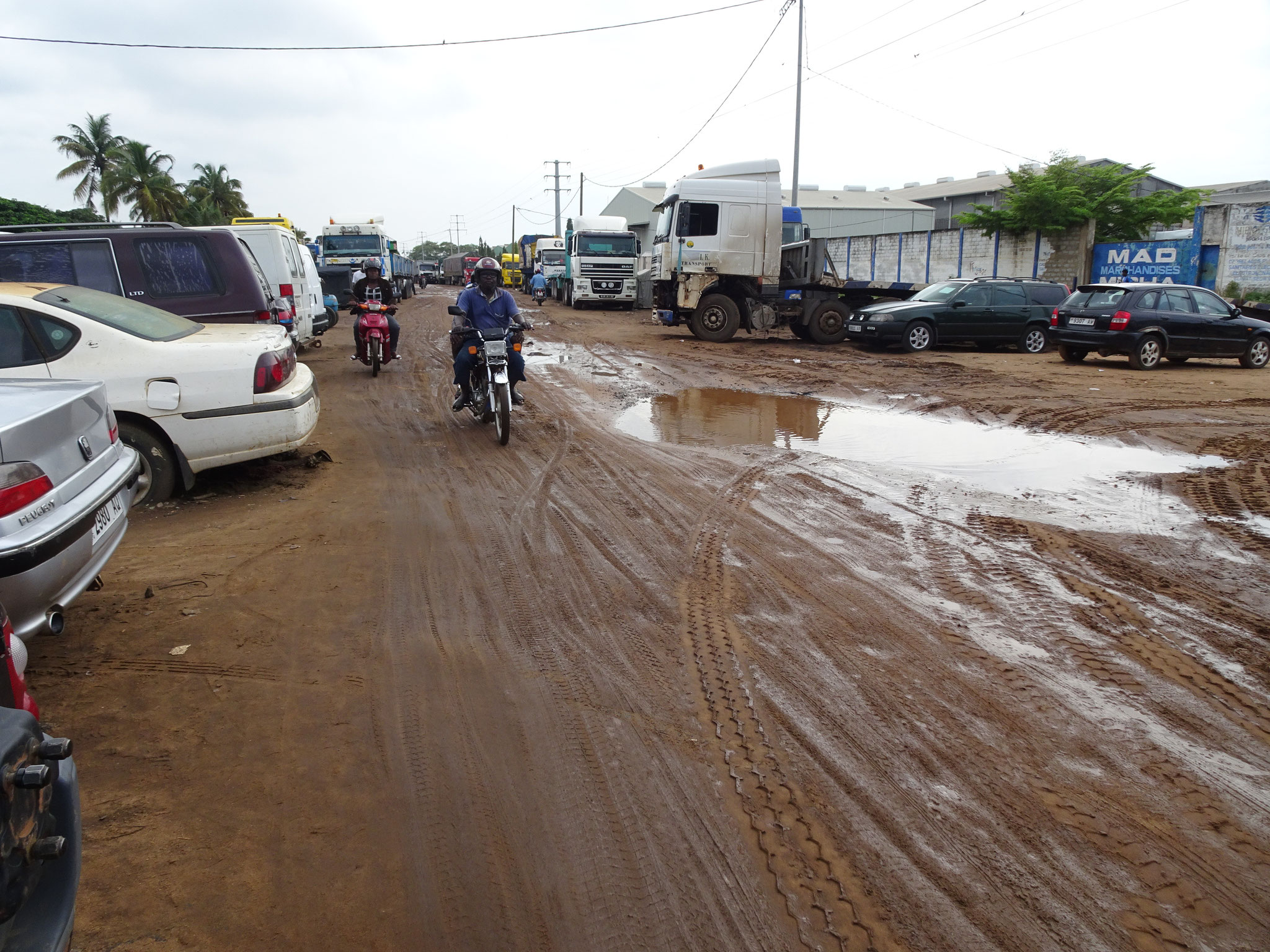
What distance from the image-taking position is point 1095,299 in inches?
613

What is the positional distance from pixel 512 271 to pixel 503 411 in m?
48.7

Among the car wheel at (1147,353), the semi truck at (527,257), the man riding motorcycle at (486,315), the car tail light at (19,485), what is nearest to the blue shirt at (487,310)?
the man riding motorcycle at (486,315)

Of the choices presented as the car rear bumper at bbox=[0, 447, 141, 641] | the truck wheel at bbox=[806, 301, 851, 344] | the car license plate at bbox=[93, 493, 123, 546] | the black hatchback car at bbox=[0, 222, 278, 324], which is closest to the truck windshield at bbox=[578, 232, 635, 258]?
the truck wheel at bbox=[806, 301, 851, 344]

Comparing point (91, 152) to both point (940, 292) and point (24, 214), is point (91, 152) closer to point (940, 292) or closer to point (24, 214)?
point (24, 214)

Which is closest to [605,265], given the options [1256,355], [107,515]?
[1256,355]

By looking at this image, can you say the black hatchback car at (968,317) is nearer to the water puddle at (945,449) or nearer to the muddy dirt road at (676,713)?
the water puddle at (945,449)

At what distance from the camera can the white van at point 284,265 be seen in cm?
1400

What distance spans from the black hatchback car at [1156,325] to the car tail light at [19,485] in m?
16.2

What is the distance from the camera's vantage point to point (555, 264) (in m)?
38.3

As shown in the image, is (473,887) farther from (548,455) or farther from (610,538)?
(548,455)

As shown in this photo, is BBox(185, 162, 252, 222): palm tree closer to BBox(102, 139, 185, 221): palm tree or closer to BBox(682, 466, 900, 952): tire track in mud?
BBox(102, 139, 185, 221): palm tree

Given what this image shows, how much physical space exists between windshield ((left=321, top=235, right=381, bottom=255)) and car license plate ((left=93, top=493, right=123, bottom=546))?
2888cm

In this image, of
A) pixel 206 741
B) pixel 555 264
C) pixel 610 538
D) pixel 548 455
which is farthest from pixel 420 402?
pixel 555 264

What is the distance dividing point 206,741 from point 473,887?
54.9 inches
